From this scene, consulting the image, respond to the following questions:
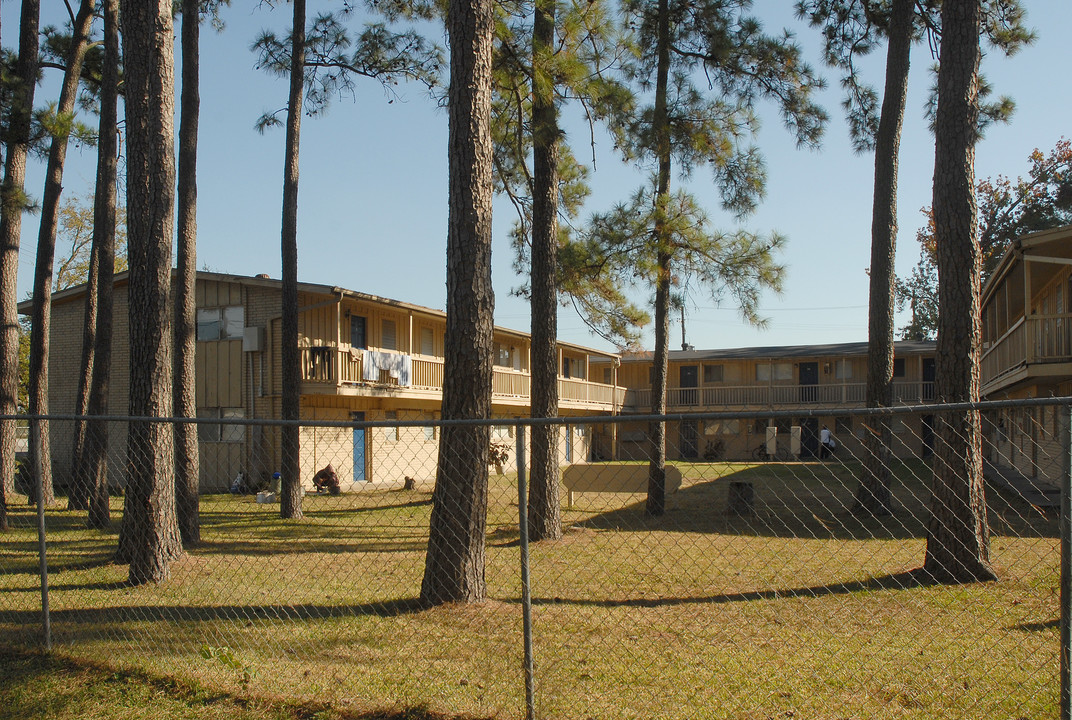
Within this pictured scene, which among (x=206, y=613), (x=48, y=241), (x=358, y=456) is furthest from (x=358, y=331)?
(x=206, y=613)

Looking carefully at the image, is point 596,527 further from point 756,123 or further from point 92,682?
point 92,682

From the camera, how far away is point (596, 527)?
12.1m

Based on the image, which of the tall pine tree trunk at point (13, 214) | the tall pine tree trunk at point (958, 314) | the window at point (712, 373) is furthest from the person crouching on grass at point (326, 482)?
the window at point (712, 373)

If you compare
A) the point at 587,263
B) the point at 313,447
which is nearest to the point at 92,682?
the point at 587,263

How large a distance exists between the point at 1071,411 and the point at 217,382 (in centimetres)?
2000

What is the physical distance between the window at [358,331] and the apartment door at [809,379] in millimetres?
20819

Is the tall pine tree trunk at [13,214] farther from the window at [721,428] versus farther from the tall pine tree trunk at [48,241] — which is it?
the window at [721,428]

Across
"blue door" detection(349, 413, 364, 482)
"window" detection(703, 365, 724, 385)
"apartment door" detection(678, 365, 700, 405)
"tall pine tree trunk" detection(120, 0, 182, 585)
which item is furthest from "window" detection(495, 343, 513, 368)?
"tall pine tree trunk" detection(120, 0, 182, 585)

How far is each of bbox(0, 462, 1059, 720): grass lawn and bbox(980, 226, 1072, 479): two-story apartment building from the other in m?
3.43

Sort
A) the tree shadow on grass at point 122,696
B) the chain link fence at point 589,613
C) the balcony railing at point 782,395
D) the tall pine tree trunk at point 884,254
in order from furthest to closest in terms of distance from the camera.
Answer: the balcony railing at point 782,395
the tall pine tree trunk at point 884,254
the chain link fence at point 589,613
the tree shadow on grass at point 122,696

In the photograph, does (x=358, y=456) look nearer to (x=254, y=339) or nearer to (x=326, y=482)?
(x=326, y=482)

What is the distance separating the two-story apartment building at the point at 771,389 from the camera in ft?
109

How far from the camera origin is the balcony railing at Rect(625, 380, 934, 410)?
32.8 metres

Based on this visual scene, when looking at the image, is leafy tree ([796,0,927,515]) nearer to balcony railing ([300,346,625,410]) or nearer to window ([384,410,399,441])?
balcony railing ([300,346,625,410])
